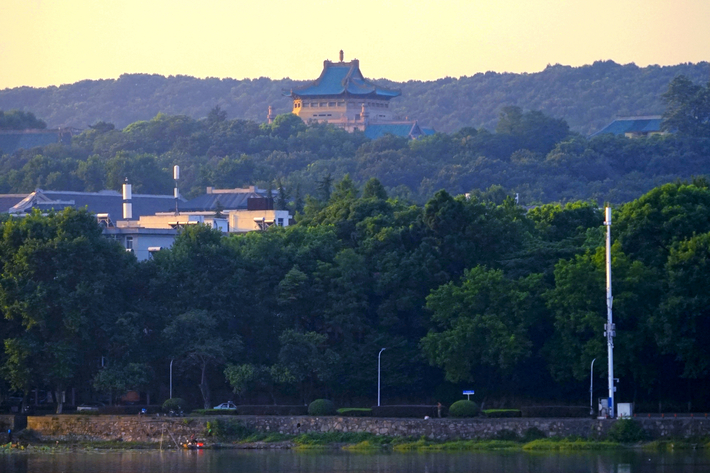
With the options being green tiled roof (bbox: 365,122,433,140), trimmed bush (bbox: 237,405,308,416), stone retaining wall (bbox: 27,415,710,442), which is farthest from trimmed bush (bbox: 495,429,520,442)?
green tiled roof (bbox: 365,122,433,140)

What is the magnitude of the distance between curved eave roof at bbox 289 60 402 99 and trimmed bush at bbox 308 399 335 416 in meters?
116

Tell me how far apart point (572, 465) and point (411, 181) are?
87.6 metres

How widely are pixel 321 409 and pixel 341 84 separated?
11760cm

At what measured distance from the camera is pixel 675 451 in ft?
154

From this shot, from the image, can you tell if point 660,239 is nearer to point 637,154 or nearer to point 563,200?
point 563,200

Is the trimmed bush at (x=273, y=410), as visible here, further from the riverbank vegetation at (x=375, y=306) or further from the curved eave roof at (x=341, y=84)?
the curved eave roof at (x=341, y=84)

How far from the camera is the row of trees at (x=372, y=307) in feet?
178

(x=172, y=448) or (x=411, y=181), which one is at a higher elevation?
(x=411, y=181)

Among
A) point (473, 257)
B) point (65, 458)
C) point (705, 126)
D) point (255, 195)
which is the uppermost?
point (705, 126)

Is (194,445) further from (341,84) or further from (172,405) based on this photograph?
(341,84)

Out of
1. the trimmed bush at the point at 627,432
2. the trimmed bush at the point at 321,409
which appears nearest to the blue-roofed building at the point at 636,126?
the trimmed bush at the point at 321,409

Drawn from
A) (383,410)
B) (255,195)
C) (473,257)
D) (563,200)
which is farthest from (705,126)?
(383,410)

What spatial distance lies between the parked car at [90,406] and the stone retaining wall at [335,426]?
2051 millimetres

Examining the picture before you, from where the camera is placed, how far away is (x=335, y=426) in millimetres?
52312
